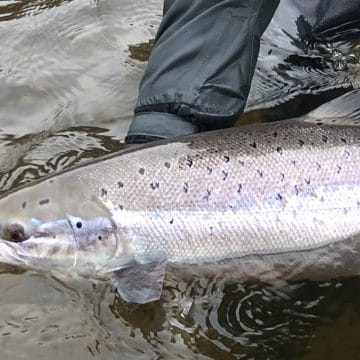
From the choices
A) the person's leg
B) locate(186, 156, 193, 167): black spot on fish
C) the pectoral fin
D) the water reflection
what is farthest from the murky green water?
the person's leg

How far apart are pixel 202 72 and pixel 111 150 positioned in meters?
0.65

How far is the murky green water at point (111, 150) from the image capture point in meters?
2.44

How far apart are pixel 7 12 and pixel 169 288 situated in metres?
2.39

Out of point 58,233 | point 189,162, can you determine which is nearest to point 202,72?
point 189,162

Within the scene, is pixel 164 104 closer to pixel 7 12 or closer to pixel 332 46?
pixel 332 46

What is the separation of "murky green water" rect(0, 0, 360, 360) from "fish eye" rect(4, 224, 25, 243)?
30cm

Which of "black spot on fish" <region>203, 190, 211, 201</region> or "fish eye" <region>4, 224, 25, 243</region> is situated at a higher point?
"black spot on fish" <region>203, 190, 211, 201</region>

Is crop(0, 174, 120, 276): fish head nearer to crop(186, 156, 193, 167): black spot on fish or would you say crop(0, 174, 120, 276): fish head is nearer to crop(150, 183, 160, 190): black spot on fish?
crop(150, 183, 160, 190): black spot on fish

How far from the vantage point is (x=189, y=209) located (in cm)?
238

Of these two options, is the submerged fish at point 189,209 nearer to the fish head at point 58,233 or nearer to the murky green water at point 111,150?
the fish head at point 58,233

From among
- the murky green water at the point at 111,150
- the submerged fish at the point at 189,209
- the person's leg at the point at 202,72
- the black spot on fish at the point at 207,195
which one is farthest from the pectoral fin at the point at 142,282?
the person's leg at the point at 202,72

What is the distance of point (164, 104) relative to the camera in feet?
9.03

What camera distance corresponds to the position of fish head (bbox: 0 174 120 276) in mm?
2322

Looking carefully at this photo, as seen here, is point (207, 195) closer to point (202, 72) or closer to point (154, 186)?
point (154, 186)
